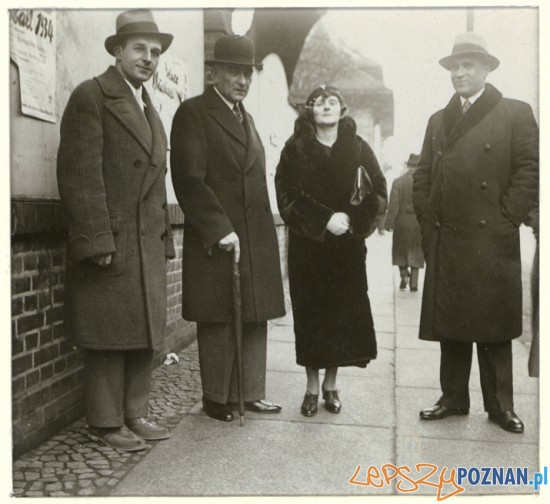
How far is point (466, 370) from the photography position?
418 centimetres

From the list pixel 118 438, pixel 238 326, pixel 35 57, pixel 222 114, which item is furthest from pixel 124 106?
pixel 118 438

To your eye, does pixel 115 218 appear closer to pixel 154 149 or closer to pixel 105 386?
pixel 154 149

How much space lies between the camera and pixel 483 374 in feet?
13.4

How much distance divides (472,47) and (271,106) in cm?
409

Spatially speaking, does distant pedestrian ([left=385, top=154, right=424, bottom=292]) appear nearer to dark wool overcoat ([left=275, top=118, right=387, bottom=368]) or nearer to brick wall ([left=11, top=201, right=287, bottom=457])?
dark wool overcoat ([left=275, top=118, right=387, bottom=368])

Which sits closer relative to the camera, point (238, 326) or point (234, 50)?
point (234, 50)

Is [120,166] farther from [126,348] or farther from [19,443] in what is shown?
[19,443]

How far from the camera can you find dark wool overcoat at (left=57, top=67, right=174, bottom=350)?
340cm

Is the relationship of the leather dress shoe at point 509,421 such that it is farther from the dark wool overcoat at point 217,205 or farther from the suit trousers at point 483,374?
the dark wool overcoat at point 217,205

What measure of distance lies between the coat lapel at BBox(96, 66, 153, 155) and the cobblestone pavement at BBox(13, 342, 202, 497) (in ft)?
5.14

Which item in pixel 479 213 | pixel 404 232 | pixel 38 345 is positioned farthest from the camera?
pixel 404 232

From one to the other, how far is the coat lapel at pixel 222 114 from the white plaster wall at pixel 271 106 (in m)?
2.70

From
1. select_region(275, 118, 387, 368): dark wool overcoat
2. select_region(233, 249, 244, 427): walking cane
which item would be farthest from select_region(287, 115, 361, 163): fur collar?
select_region(233, 249, 244, 427): walking cane

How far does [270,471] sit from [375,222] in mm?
1579
